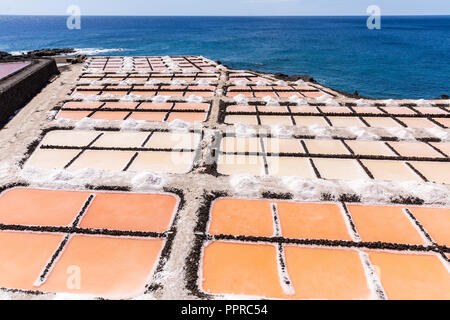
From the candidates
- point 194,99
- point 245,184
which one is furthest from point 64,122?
point 245,184

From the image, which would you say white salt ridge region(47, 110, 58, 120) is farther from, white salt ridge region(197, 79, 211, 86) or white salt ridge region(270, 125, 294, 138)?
white salt ridge region(270, 125, 294, 138)

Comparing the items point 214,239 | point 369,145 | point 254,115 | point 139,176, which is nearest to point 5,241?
point 139,176

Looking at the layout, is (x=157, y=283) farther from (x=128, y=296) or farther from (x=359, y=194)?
(x=359, y=194)

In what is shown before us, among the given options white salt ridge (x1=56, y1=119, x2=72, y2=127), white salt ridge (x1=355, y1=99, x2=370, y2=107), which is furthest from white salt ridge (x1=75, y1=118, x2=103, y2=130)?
white salt ridge (x1=355, y1=99, x2=370, y2=107)

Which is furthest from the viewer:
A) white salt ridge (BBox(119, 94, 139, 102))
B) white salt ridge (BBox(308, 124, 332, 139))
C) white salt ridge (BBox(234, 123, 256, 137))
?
white salt ridge (BBox(119, 94, 139, 102))

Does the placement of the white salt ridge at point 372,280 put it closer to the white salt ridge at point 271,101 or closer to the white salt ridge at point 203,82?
the white salt ridge at point 271,101

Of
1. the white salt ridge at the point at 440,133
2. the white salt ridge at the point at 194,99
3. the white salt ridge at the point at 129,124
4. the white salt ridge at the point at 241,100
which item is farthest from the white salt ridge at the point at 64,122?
the white salt ridge at the point at 440,133
